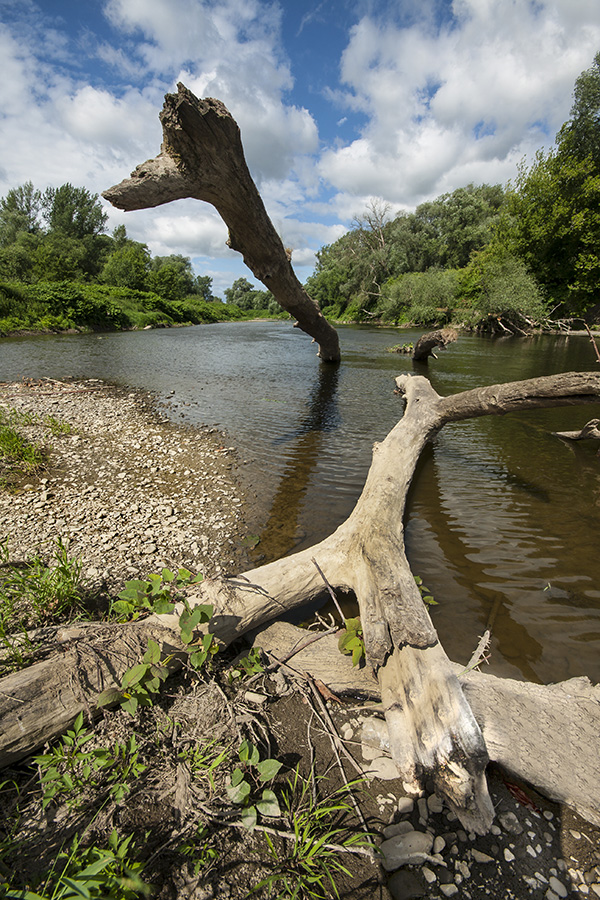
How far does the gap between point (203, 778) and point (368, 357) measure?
20671 mm

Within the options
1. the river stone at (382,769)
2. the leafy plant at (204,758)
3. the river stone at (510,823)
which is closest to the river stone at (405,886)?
the river stone at (382,769)

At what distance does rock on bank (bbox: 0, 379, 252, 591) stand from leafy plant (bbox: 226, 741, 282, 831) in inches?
83.3

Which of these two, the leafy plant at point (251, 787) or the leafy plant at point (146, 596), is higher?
the leafy plant at point (146, 596)

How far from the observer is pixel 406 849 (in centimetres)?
179

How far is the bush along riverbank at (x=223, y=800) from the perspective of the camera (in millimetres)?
1601

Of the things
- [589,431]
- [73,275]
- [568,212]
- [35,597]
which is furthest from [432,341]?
[73,275]

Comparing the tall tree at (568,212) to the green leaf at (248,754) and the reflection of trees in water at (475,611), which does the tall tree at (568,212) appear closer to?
the reflection of trees in water at (475,611)

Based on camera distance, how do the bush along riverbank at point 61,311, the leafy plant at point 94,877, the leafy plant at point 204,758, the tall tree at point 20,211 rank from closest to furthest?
the leafy plant at point 94,877, the leafy plant at point 204,758, the bush along riverbank at point 61,311, the tall tree at point 20,211

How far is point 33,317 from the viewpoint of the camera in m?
30.7

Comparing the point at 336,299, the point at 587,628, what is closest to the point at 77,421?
the point at 587,628

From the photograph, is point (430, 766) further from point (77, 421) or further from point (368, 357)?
point (368, 357)

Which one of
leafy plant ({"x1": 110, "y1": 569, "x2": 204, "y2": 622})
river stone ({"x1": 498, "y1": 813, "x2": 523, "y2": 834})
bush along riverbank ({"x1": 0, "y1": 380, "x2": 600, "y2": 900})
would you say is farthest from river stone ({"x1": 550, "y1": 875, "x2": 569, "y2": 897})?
leafy plant ({"x1": 110, "y1": 569, "x2": 204, "y2": 622})

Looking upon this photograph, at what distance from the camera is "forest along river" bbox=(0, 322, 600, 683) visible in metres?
3.57

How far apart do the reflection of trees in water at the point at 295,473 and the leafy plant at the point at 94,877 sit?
9.34ft
